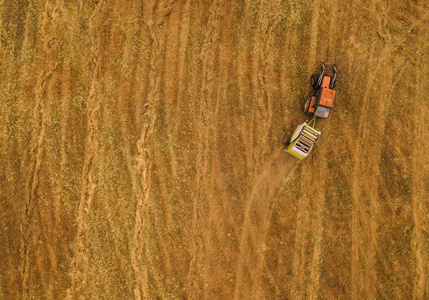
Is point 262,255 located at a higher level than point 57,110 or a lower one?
lower

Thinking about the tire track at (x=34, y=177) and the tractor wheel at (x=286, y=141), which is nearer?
the tire track at (x=34, y=177)

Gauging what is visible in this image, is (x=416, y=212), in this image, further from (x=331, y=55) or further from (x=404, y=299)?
(x=331, y=55)

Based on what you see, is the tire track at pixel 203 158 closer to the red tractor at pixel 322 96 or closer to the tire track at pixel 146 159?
the tire track at pixel 146 159

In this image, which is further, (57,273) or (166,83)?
(166,83)

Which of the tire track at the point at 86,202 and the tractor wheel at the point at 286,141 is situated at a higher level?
the tractor wheel at the point at 286,141

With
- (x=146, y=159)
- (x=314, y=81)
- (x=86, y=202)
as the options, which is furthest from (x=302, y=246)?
(x=86, y=202)

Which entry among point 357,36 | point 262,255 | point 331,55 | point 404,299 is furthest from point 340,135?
point 404,299

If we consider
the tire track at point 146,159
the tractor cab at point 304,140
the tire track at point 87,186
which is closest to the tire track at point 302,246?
the tractor cab at point 304,140
